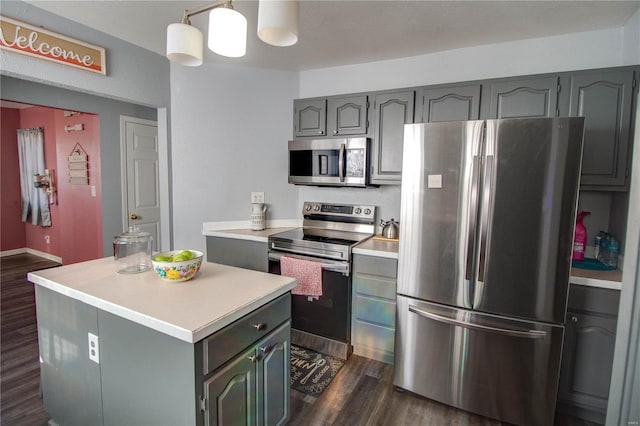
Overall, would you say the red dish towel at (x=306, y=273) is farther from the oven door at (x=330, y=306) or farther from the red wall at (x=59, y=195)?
the red wall at (x=59, y=195)

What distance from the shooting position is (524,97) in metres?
2.18

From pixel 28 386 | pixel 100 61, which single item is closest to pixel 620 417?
pixel 28 386

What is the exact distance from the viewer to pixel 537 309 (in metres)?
1.75

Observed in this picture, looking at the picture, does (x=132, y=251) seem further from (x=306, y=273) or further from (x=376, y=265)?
(x=376, y=265)

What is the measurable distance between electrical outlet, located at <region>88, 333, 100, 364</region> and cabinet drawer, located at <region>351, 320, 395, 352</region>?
170 centimetres

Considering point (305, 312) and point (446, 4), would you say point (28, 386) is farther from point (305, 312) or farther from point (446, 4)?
point (446, 4)

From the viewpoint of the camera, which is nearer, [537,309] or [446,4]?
[537,309]

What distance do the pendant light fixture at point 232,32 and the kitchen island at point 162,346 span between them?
1.01m

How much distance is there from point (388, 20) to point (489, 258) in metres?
1.66

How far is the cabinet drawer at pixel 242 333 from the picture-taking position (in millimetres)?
1161

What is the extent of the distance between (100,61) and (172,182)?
1.12 metres

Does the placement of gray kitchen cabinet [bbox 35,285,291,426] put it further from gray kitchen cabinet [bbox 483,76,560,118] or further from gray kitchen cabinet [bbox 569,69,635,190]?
gray kitchen cabinet [bbox 569,69,635,190]

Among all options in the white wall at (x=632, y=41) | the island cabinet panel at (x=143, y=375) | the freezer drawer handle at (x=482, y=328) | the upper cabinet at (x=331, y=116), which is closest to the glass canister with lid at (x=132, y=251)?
the island cabinet panel at (x=143, y=375)

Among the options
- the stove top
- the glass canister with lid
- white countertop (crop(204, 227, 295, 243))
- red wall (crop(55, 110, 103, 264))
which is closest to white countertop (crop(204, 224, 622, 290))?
white countertop (crop(204, 227, 295, 243))
